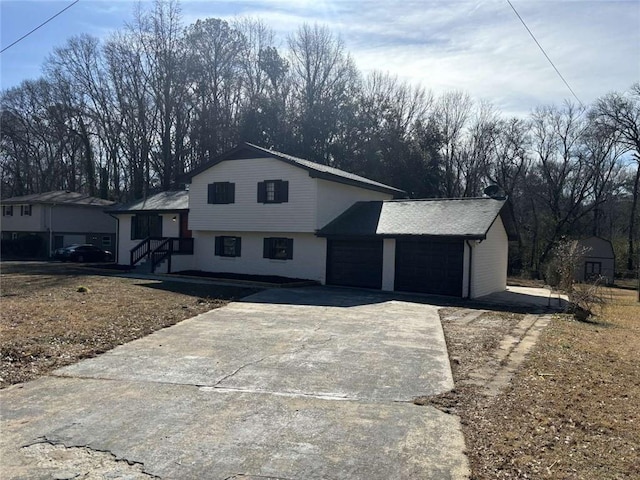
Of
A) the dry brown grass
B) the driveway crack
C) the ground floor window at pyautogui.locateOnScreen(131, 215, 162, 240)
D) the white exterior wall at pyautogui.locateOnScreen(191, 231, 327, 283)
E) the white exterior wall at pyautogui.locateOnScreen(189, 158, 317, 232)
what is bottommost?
the driveway crack

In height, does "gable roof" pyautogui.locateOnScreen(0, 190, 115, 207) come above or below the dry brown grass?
above

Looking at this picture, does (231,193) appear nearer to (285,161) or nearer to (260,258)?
(260,258)

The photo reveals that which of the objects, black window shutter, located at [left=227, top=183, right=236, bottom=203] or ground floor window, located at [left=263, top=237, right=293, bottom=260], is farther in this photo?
black window shutter, located at [left=227, top=183, right=236, bottom=203]

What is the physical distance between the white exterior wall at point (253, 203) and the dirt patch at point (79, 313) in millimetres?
4518

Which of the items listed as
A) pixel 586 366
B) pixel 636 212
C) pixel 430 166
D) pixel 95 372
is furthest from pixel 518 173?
pixel 95 372

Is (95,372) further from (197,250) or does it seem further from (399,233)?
(197,250)

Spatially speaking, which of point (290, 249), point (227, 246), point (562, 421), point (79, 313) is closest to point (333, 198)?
point (290, 249)

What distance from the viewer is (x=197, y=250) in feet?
87.0

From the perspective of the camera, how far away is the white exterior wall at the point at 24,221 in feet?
132

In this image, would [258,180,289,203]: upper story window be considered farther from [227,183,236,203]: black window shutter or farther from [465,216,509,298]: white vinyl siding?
[465,216,509,298]: white vinyl siding

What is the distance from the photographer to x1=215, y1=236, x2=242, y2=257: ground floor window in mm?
25047

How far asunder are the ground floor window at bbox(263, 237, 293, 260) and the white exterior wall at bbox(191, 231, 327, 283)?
179mm

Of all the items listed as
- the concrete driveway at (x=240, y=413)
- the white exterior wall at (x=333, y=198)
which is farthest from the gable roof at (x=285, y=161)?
the concrete driveway at (x=240, y=413)

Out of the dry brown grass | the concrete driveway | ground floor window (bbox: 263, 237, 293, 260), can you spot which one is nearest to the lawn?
the dry brown grass
